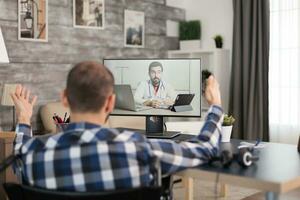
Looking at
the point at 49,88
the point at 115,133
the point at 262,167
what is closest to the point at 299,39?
the point at 49,88

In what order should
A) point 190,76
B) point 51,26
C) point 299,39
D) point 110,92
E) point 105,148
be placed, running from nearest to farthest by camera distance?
1. point 105,148
2. point 110,92
3. point 190,76
4. point 51,26
5. point 299,39

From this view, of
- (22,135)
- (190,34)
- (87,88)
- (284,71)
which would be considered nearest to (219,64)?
(190,34)

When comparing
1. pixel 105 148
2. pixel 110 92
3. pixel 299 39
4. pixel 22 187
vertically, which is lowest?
pixel 22 187

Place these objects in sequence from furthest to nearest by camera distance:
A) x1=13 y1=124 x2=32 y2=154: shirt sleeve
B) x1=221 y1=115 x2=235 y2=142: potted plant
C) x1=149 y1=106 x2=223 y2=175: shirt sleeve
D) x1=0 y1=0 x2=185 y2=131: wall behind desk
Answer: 1. x1=0 y1=0 x2=185 y2=131: wall behind desk
2. x1=221 y1=115 x2=235 y2=142: potted plant
3. x1=13 y1=124 x2=32 y2=154: shirt sleeve
4. x1=149 y1=106 x2=223 y2=175: shirt sleeve

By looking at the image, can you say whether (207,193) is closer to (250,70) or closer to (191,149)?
(250,70)

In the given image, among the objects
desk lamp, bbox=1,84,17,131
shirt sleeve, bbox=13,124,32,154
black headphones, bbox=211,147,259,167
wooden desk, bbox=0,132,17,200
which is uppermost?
desk lamp, bbox=1,84,17,131

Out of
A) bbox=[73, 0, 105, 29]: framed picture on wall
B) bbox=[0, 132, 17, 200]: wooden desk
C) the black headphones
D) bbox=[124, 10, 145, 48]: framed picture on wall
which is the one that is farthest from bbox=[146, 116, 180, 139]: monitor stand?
bbox=[124, 10, 145, 48]: framed picture on wall

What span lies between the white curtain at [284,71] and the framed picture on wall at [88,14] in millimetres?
1879

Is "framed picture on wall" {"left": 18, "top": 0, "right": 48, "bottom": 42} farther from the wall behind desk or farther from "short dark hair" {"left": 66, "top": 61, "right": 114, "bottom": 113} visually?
"short dark hair" {"left": 66, "top": 61, "right": 114, "bottom": 113}

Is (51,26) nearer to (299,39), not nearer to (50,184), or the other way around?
(299,39)

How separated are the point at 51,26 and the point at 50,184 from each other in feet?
10.7

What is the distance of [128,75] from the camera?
2709 millimetres

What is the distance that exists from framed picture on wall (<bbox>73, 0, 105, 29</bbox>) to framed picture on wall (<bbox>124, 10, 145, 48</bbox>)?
0.38 m

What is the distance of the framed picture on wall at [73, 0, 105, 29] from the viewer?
474cm
